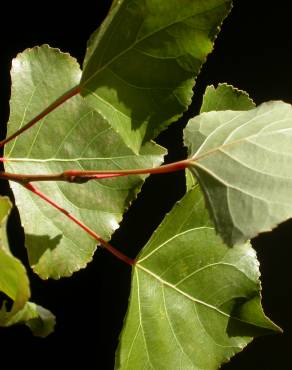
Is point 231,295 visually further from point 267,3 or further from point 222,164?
point 267,3

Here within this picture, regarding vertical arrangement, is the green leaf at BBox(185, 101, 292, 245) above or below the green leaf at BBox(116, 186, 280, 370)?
above

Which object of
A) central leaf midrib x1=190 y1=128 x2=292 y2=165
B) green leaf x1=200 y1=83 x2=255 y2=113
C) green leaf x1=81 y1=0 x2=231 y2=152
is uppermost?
green leaf x1=81 y1=0 x2=231 y2=152

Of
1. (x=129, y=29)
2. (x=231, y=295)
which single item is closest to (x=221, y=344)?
(x=231, y=295)

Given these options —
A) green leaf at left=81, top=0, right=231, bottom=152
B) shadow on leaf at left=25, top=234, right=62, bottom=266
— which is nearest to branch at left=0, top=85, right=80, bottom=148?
green leaf at left=81, top=0, right=231, bottom=152

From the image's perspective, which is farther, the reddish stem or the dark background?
the dark background

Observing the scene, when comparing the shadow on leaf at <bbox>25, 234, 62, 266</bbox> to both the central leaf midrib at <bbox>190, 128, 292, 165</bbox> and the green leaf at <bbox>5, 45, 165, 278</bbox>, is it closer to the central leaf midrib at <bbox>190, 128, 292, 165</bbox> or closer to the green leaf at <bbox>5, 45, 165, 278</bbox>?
the green leaf at <bbox>5, 45, 165, 278</bbox>

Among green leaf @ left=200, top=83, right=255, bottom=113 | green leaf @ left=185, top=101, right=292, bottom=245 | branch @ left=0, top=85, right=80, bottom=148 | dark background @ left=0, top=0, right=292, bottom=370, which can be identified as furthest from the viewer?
dark background @ left=0, top=0, right=292, bottom=370

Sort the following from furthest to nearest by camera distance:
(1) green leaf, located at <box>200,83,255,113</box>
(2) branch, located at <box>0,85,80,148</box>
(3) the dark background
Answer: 1. (3) the dark background
2. (1) green leaf, located at <box>200,83,255,113</box>
3. (2) branch, located at <box>0,85,80,148</box>
